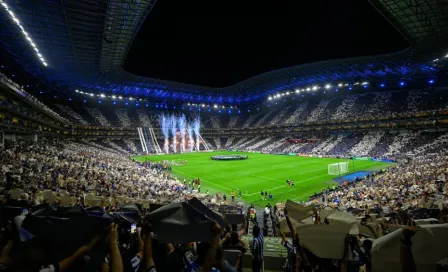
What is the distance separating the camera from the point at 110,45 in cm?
4319

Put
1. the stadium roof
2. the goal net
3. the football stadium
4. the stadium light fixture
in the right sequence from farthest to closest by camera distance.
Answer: the goal net → the stadium roof → the stadium light fixture → the football stadium

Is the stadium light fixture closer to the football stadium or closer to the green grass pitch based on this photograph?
the football stadium

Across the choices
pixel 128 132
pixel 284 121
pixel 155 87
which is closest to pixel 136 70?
pixel 155 87

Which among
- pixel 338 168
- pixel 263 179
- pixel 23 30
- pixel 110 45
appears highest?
pixel 110 45

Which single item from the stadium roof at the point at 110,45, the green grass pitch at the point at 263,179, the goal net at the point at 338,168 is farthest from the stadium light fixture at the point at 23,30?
the goal net at the point at 338,168

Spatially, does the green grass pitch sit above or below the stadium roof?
below

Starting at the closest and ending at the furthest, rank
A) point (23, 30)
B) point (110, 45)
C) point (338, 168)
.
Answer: point (23, 30)
point (338, 168)
point (110, 45)

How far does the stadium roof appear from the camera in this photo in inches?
1206

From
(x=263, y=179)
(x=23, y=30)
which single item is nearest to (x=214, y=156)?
(x=263, y=179)

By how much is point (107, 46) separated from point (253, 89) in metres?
63.4

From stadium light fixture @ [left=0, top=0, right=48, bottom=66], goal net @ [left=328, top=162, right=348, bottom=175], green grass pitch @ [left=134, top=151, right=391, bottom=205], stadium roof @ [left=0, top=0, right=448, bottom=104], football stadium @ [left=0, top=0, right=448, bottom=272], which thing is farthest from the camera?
goal net @ [left=328, top=162, right=348, bottom=175]

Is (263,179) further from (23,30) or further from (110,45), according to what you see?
(23,30)

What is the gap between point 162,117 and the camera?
10988cm

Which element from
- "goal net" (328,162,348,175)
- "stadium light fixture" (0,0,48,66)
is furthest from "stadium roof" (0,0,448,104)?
"goal net" (328,162,348,175)
